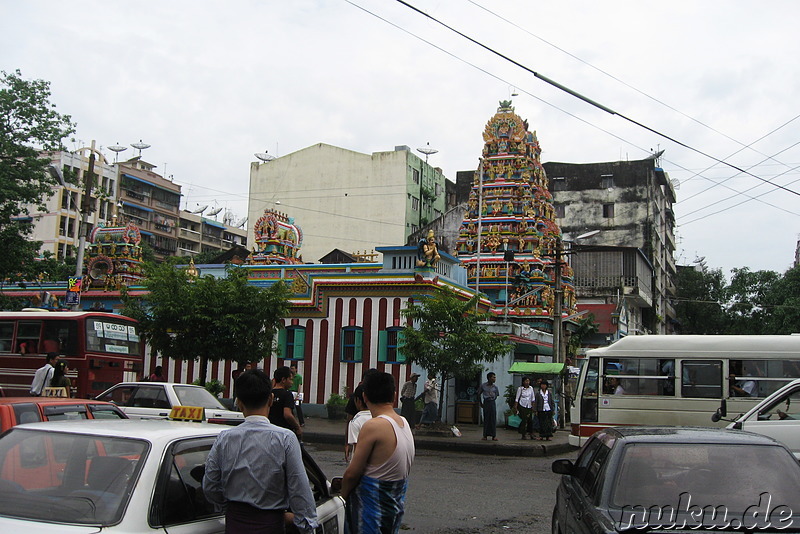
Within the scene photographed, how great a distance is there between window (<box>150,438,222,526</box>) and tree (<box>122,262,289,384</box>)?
17807mm

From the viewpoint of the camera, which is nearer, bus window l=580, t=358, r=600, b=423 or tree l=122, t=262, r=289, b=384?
bus window l=580, t=358, r=600, b=423

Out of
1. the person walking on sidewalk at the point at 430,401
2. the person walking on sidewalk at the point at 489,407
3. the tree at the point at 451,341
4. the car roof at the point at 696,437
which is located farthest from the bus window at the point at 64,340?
the car roof at the point at 696,437

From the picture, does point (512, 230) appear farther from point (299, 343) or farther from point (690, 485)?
point (690, 485)

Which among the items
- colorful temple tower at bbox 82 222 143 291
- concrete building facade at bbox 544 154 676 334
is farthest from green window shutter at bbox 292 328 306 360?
concrete building facade at bbox 544 154 676 334

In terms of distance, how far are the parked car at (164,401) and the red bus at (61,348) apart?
557cm

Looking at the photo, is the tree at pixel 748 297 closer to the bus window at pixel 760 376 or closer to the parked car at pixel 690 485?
the bus window at pixel 760 376

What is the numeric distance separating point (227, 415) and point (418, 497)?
210 inches

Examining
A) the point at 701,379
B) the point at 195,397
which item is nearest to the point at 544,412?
the point at 701,379

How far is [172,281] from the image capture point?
74.2 feet

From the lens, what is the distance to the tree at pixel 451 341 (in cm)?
2003

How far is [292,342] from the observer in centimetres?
2747

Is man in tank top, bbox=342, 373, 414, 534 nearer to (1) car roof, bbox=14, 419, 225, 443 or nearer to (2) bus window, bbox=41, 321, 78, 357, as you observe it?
(1) car roof, bbox=14, 419, 225, 443

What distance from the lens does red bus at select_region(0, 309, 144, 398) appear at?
20672 mm

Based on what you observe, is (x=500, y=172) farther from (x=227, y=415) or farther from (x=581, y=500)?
(x=581, y=500)
